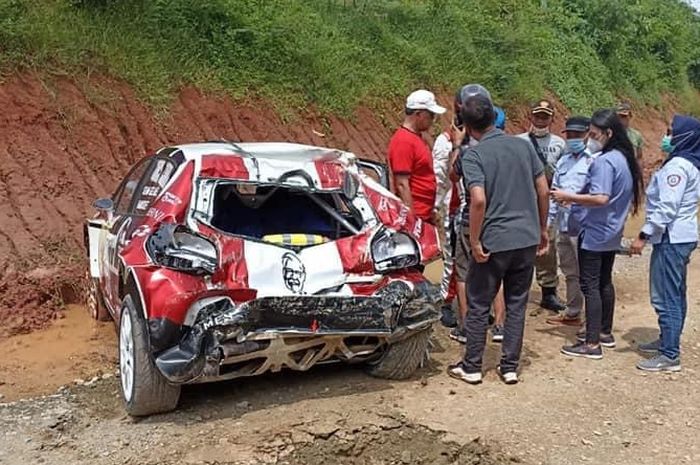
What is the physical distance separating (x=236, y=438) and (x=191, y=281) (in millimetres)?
938

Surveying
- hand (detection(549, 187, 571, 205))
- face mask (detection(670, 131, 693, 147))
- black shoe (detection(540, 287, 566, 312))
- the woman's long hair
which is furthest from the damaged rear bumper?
black shoe (detection(540, 287, 566, 312))

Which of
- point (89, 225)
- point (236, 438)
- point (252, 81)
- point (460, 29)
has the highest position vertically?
point (460, 29)

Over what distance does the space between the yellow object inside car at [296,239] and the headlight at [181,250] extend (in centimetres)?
50

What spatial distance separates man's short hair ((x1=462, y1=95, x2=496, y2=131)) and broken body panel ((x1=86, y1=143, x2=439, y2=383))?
74 centimetres

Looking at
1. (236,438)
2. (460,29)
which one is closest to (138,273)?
(236,438)

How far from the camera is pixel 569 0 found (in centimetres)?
2405

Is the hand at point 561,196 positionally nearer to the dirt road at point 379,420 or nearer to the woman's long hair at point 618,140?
the woman's long hair at point 618,140

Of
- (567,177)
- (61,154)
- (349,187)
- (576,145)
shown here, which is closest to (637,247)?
(567,177)

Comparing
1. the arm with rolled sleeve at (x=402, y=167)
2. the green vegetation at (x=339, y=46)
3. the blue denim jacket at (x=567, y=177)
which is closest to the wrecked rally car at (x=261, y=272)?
the arm with rolled sleeve at (x=402, y=167)

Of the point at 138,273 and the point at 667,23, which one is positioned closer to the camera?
the point at 138,273

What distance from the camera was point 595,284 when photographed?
19.3 feet

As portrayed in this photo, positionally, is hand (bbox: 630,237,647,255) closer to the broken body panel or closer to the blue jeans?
the blue jeans

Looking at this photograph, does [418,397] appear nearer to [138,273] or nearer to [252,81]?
[138,273]

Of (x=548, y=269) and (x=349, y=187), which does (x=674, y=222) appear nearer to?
(x=548, y=269)
